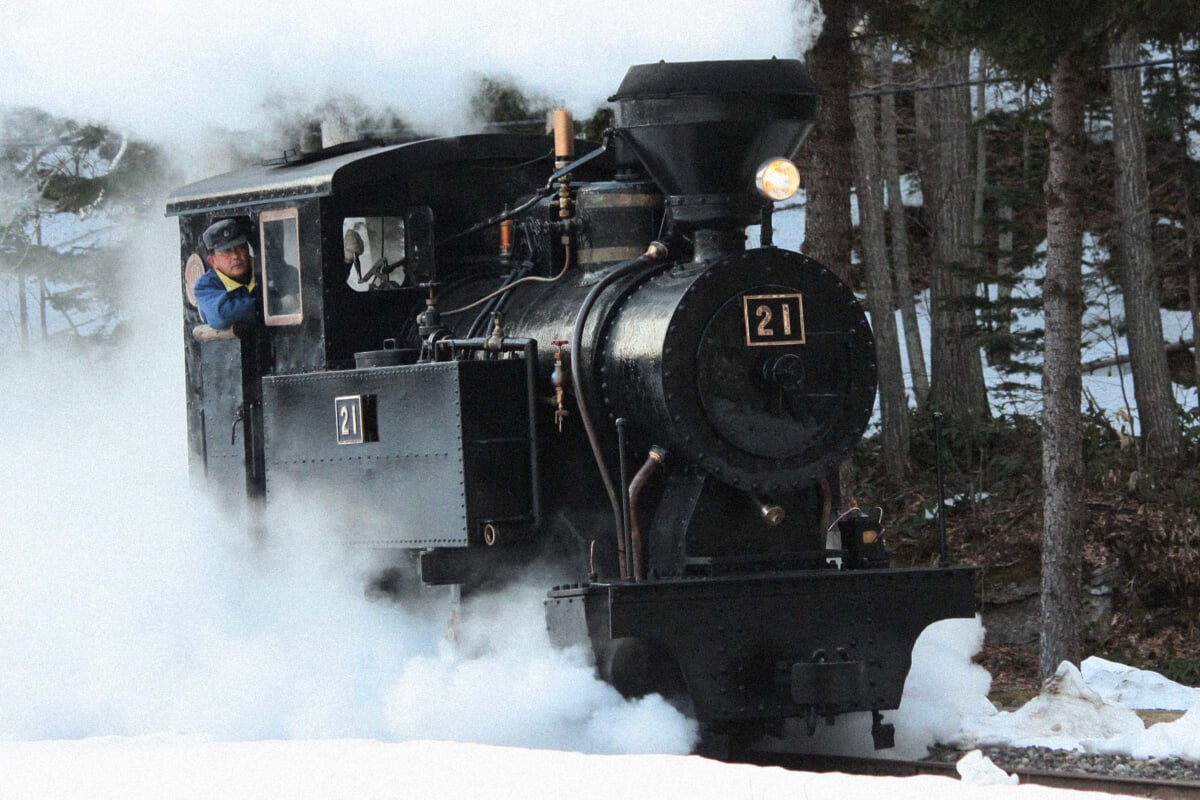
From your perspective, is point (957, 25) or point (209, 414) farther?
point (957, 25)

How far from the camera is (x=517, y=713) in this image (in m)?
6.84

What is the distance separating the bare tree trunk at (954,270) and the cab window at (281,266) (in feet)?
27.1

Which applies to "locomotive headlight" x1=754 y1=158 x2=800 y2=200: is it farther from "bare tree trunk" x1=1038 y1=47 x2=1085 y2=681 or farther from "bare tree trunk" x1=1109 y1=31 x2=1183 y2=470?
"bare tree trunk" x1=1109 y1=31 x2=1183 y2=470

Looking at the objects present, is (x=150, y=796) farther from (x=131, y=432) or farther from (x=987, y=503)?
(x=987, y=503)

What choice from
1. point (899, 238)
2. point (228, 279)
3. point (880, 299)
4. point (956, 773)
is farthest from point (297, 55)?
point (899, 238)

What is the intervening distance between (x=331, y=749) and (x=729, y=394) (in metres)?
2.54

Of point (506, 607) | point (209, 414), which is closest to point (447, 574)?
point (506, 607)

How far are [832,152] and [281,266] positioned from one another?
174 inches

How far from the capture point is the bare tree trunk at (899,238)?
2058 centimetres

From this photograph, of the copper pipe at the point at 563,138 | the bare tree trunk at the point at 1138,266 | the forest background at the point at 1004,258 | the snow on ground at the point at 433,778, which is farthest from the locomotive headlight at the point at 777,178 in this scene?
the bare tree trunk at the point at 1138,266

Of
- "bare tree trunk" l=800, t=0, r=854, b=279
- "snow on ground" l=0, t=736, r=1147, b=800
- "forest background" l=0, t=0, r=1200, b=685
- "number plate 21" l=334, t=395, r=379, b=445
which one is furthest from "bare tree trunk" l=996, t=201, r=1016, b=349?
"snow on ground" l=0, t=736, r=1147, b=800

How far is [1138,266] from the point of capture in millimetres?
16047

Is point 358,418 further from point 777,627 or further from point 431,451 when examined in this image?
point 777,627

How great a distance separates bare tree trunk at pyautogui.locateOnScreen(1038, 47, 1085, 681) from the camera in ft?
31.9
